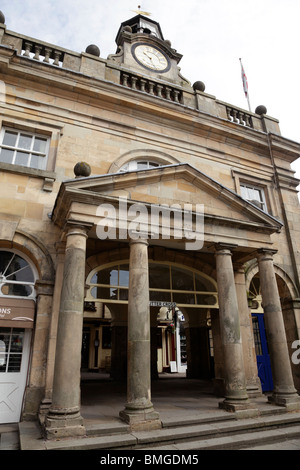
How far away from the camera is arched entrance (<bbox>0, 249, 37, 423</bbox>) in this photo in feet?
21.9

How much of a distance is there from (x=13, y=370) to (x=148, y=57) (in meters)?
12.1

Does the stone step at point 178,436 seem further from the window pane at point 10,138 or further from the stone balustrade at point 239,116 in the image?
the stone balustrade at point 239,116

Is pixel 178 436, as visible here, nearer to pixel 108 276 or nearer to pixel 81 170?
pixel 108 276

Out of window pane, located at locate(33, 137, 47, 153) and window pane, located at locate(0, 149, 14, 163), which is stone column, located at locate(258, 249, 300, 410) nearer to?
window pane, located at locate(33, 137, 47, 153)

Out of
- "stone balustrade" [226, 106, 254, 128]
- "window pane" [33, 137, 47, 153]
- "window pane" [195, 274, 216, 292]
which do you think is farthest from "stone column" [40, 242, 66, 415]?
"stone balustrade" [226, 106, 254, 128]

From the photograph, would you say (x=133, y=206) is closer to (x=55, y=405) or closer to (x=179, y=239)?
(x=179, y=239)

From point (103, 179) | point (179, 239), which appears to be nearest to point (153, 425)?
point (179, 239)

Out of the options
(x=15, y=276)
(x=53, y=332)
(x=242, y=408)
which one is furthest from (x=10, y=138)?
(x=242, y=408)

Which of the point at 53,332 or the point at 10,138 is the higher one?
the point at 10,138

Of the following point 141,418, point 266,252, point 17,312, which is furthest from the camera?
point 266,252

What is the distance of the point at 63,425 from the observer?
4984mm

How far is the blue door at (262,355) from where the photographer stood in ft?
33.2

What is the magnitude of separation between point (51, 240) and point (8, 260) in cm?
115

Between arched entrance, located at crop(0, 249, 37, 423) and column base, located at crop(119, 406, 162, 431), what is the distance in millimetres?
2695
